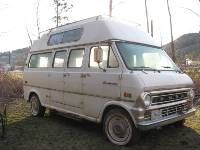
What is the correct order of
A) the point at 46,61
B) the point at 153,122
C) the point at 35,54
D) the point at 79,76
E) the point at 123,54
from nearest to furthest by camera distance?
the point at 153,122, the point at 123,54, the point at 79,76, the point at 46,61, the point at 35,54

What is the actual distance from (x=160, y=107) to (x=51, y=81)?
3910 mm

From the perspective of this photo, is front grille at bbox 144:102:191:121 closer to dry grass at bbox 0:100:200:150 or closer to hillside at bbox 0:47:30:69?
dry grass at bbox 0:100:200:150

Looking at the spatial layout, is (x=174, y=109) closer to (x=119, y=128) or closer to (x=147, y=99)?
(x=147, y=99)

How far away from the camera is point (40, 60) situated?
32.1 ft

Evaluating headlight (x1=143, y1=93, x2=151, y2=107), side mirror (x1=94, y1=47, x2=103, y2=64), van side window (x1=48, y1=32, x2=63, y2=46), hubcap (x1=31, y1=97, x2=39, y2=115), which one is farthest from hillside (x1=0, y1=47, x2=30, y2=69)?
headlight (x1=143, y1=93, x2=151, y2=107)

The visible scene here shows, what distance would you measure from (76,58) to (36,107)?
10.1 ft

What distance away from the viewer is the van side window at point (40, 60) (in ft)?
30.6

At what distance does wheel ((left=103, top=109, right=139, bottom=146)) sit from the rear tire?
3.64m

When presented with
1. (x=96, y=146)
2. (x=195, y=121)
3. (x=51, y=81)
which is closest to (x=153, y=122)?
(x=96, y=146)

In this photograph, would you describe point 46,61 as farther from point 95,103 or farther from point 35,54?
point 95,103

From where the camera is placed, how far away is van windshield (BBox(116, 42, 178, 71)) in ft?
21.9

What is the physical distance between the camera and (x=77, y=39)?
804cm

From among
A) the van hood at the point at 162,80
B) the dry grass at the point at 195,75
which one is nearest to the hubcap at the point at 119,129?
the van hood at the point at 162,80

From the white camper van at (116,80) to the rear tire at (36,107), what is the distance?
1028 mm
